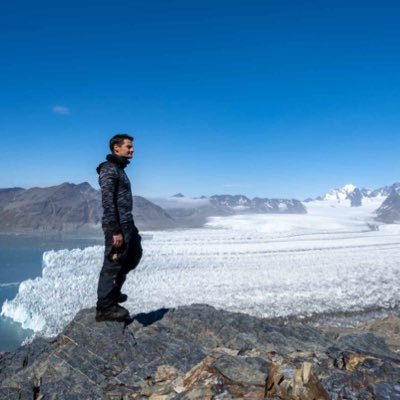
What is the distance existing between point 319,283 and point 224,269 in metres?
4.80

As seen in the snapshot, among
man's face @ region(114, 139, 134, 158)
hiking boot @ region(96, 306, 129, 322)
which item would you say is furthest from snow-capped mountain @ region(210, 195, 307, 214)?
man's face @ region(114, 139, 134, 158)

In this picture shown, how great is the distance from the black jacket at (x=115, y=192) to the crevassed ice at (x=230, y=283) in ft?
25.9

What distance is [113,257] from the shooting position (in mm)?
4289

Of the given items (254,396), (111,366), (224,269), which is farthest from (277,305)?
(254,396)

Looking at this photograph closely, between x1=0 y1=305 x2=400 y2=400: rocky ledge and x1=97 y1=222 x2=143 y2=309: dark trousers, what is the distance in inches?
14.0

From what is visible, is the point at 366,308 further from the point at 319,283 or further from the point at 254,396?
the point at 254,396

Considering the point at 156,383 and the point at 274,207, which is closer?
the point at 156,383

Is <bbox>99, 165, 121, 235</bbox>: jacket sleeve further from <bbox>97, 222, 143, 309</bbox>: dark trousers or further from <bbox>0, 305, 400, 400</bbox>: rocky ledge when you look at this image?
<bbox>0, 305, 400, 400</bbox>: rocky ledge

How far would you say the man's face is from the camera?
169 inches

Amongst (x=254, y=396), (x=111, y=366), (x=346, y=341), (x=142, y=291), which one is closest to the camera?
(x=254, y=396)

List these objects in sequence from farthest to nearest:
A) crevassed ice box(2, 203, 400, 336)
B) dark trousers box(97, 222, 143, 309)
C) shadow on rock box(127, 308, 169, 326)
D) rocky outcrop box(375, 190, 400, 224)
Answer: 1. rocky outcrop box(375, 190, 400, 224)
2. crevassed ice box(2, 203, 400, 336)
3. shadow on rock box(127, 308, 169, 326)
4. dark trousers box(97, 222, 143, 309)

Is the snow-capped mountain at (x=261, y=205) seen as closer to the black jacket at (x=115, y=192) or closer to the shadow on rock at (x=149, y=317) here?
the shadow on rock at (x=149, y=317)

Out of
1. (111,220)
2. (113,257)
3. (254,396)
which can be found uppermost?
(111,220)

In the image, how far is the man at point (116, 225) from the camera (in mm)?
4148
